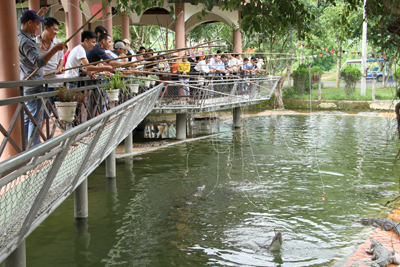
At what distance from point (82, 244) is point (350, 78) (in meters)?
23.4

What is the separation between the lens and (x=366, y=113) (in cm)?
2333

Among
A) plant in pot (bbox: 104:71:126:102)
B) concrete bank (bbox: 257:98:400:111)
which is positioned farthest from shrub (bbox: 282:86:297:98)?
plant in pot (bbox: 104:71:126:102)

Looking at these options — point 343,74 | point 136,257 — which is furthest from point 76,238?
point 343,74

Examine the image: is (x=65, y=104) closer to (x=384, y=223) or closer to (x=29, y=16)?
(x=29, y=16)

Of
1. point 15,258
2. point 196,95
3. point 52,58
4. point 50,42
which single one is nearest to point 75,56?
point 52,58

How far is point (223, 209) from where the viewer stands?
764 centimetres

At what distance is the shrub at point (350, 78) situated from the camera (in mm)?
26002

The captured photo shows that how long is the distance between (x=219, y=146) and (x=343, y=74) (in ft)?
49.3

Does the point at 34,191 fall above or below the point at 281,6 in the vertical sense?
below

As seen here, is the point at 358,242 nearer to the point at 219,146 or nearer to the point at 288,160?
the point at 288,160

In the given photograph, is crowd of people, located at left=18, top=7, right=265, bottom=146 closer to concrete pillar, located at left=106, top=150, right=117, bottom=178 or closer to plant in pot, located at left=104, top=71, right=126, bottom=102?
plant in pot, located at left=104, top=71, right=126, bottom=102

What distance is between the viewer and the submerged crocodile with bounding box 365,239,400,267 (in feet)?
16.2

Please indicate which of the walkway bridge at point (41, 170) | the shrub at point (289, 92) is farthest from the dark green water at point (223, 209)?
the shrub at point (289, 92)

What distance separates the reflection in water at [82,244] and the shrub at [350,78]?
22701 mm
